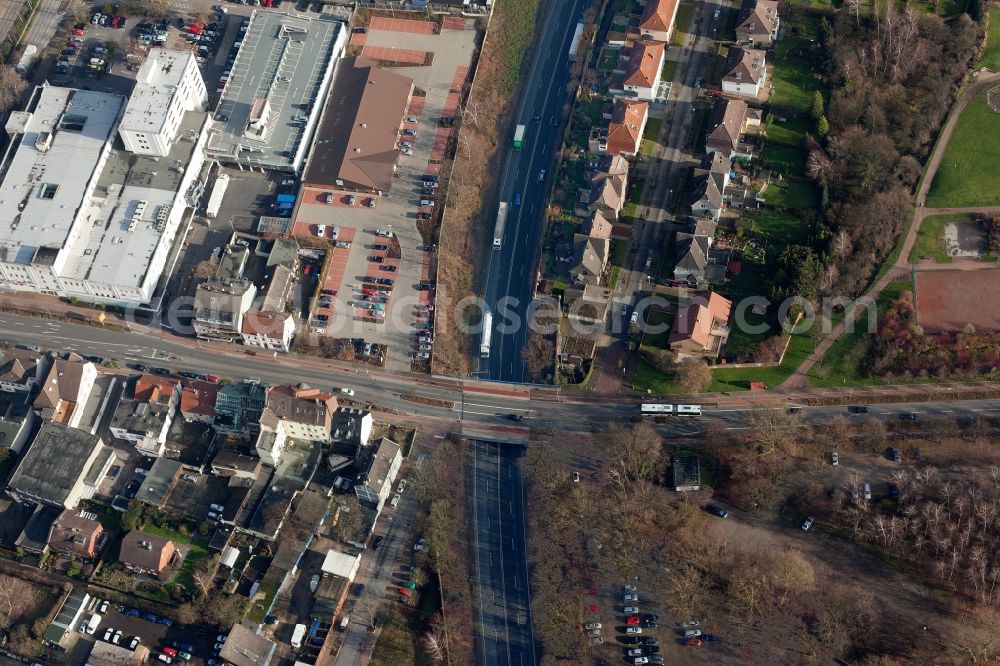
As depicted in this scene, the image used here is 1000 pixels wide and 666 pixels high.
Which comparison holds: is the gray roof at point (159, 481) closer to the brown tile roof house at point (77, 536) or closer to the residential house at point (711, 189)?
the brown tile roof house at point (77, 536)

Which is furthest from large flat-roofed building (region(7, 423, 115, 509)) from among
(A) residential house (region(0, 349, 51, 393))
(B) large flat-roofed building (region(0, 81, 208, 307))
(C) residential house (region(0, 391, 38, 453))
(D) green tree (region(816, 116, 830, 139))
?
(D) green tree (region(816, 116, 830, 139))

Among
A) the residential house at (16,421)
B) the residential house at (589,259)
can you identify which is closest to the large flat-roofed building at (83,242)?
the residential house at (16,421)

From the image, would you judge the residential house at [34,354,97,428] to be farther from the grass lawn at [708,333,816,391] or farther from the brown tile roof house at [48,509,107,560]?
the grass lawn at [708,333,816,391]

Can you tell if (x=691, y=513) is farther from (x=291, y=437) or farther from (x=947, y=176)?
(x=947, y=176)

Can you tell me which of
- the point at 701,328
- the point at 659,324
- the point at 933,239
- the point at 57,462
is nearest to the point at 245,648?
the point at 57,462

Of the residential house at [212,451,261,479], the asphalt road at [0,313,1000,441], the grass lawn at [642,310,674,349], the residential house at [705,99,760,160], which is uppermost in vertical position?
the residential house at [705,99,760,160]

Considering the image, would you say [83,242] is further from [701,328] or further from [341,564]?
[701,328]
